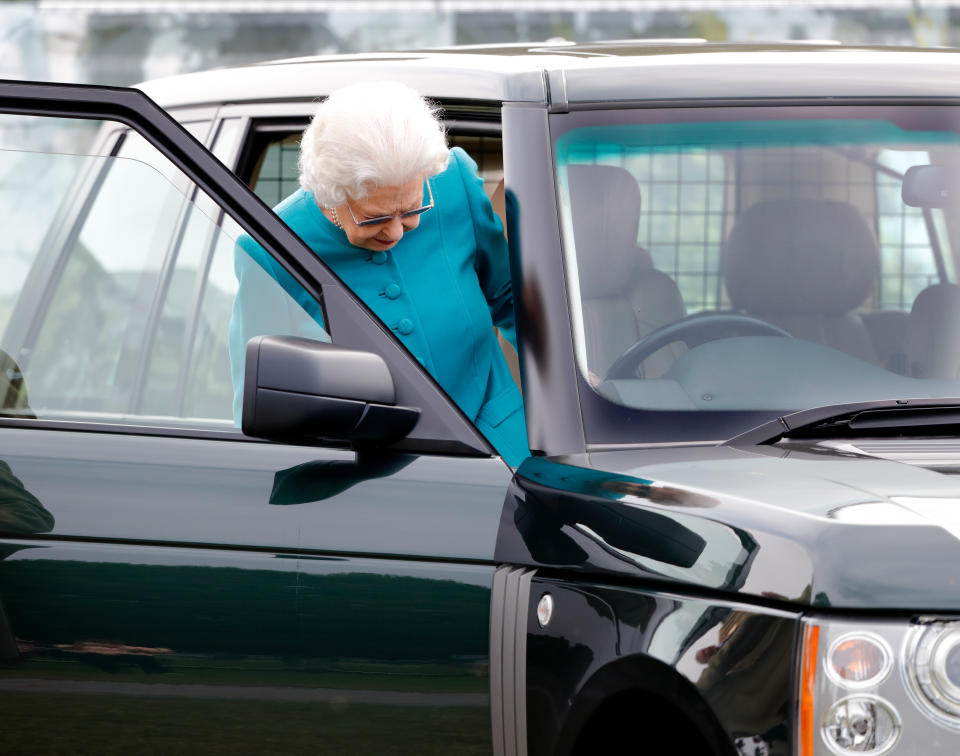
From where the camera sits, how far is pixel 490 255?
2639 mm

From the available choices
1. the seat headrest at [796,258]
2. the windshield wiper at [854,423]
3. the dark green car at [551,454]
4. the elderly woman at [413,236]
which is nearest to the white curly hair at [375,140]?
the elderly woman at [413,236]

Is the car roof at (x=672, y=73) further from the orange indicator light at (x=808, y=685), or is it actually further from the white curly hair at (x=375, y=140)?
the orange indicator light at (x=808, y=685)

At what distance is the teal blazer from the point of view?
2488 mm

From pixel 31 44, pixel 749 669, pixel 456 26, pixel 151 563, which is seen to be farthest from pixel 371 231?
pixel 31 44

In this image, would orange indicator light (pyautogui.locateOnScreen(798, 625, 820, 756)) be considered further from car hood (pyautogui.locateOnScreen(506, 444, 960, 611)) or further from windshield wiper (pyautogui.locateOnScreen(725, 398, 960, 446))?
windshield wiper (pyautogui.locateOnScreen(725, 398, 960, 446))

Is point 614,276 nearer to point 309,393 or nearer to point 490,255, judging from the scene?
point 490,255

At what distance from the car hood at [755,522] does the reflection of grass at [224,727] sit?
285 mm

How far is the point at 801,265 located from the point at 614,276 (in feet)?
1.20

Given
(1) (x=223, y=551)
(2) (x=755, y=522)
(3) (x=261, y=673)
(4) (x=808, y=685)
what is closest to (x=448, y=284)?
(1) (x=223, y=551)

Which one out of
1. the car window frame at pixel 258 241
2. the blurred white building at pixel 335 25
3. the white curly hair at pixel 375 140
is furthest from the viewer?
the blurred white building at pixel 335 25

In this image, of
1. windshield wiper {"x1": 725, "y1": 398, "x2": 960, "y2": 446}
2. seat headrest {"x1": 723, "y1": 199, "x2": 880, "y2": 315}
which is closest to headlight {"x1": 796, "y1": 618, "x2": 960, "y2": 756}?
windshield wiper {"x1": 725, "y1": 398, "x2": 960, "y2": 446}

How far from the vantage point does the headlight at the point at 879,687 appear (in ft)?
5.12

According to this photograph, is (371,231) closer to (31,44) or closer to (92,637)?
(92,637)

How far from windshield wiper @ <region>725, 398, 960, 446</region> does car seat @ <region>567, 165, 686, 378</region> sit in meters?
0.22
